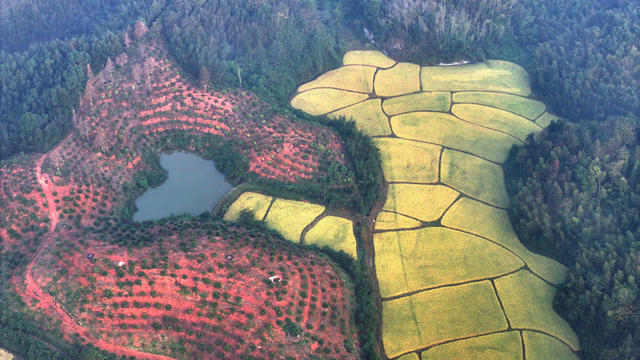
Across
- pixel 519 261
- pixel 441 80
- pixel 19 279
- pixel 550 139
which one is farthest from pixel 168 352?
pixel 441 80

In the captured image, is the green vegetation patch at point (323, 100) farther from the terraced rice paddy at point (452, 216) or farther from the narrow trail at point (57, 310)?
the narrow trail at point (57, 310)

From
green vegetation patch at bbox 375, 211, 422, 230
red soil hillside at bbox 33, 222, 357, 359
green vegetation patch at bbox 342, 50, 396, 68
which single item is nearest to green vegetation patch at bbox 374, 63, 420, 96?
green vegetation patch at bbox 342, 50, 396, 68

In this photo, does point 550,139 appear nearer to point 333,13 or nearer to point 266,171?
point 266,171

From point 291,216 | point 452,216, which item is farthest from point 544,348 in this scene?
point 291,216

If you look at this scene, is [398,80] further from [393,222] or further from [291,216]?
[291,216]

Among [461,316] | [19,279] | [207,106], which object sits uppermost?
[207,106]

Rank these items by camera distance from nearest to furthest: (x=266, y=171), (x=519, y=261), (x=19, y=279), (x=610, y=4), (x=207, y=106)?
(x=19, y=279) → (x=519, y=261) → (x=266, y=171) → (x=207, y=106) → (x=610, y=4)
